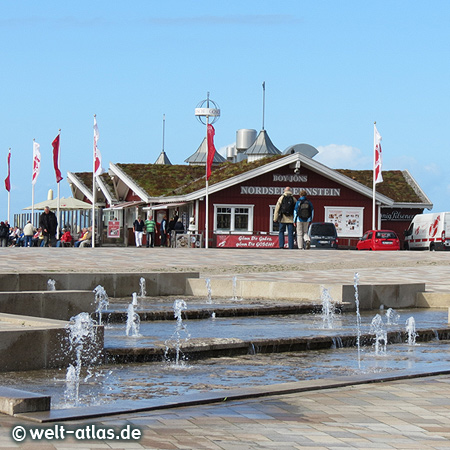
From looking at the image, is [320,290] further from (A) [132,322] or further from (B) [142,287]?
(A) [132,322]

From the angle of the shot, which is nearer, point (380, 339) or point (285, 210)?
point (380, 339)

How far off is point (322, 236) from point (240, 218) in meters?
7.75

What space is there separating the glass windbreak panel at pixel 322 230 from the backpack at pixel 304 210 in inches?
538

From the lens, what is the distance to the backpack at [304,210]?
28.8 m

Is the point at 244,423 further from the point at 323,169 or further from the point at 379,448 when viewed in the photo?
the point at 323,169

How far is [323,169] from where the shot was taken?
4950 centimetres

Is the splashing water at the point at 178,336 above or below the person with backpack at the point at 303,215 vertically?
below

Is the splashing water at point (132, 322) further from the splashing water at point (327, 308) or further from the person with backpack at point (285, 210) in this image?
the person with backpack at point (285, 210)

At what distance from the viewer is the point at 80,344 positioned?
27.0 ft

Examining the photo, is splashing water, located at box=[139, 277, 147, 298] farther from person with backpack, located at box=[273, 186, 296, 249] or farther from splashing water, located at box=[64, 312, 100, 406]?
person with backpack, located at box=[273, 186, 296, 249]

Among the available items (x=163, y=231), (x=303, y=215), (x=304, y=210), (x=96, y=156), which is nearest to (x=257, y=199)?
(x=163, y=231)

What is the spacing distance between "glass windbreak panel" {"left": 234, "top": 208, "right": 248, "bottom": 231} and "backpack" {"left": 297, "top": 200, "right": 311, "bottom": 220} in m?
20.2

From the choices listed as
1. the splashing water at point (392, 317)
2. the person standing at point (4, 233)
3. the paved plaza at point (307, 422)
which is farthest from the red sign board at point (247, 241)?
the paved plaza at point (307, 422)

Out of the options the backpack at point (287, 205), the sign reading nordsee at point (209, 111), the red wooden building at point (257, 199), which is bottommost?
the backpack at point (287, 205)
